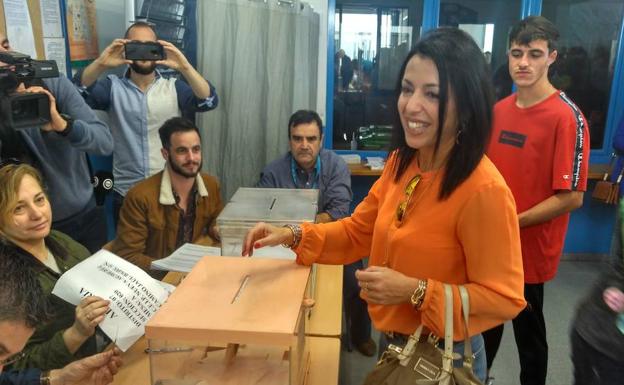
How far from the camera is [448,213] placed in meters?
1.03

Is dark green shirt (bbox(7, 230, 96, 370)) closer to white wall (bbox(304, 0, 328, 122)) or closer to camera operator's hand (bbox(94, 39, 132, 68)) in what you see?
camera operator's hand (bbox(94, 39, 132, 68))

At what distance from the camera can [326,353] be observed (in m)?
1.42

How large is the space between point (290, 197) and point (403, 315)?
77cm

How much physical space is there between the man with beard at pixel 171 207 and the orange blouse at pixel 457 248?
121 centimetres

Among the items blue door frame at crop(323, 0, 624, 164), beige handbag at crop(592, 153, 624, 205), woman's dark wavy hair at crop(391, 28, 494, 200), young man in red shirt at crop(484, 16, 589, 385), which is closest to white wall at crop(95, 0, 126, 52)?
blue door frame at crop(323, 0, 624, 164)

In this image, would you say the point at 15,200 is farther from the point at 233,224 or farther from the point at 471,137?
the point at 471,137

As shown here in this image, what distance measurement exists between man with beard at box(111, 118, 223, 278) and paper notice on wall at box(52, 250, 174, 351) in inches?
31.3

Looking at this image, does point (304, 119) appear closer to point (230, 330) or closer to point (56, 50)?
point (56, 50)

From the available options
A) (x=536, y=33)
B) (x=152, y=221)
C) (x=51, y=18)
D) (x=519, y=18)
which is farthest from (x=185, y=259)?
(x=519, y=18)

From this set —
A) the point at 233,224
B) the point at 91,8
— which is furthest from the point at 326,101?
the point at 233,224

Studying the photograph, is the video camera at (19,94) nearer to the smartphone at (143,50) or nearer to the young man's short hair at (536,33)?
the smartphone at (143,50)

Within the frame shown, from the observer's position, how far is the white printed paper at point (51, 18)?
2352 millimetres

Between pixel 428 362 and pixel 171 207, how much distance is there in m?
1.42

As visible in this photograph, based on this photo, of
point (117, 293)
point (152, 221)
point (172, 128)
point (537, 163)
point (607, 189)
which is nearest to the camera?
point (117, 293)
